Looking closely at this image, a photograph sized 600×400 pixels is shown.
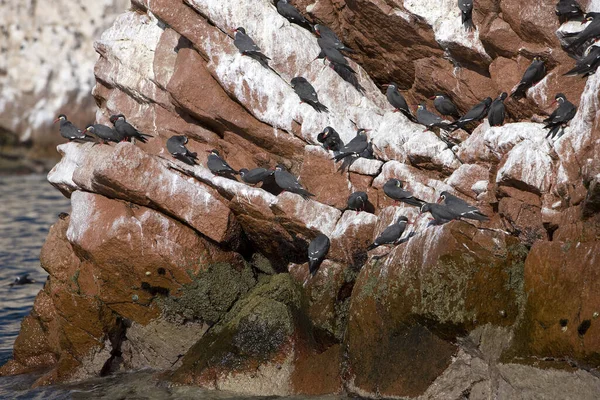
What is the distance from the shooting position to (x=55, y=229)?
635 inches

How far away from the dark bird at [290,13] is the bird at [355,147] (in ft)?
9.04

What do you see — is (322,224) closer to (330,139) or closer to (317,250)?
(317,250)

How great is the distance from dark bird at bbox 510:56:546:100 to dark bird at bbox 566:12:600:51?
26.7 inches

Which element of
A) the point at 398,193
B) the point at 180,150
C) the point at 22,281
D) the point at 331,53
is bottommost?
the point at 22,281

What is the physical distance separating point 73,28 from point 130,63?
30.5m

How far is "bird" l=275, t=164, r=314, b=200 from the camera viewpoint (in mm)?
14109

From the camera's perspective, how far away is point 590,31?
1203 centimetres

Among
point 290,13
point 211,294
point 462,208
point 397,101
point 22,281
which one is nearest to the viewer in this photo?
point 462,208

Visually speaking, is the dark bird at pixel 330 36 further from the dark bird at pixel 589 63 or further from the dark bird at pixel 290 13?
the dark bird at pixel 589 63

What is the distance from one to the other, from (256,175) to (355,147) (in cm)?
177

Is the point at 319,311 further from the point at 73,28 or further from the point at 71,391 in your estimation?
the point at 73,28

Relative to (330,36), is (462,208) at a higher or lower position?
lower

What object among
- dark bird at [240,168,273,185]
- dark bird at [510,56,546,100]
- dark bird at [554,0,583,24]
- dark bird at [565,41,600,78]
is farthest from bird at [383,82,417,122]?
dark bird at [565,41,600,78]

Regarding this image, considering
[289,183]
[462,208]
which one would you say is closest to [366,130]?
[289,183]
